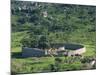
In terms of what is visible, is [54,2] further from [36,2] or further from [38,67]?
[38,67]

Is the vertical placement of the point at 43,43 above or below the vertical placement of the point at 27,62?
Answer: above

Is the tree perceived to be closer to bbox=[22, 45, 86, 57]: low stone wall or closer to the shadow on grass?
bbox=[22, 45, 86, 57]: low stone wall

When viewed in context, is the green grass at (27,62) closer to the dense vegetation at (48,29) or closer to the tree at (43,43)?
the dense vegetation at (48,29)

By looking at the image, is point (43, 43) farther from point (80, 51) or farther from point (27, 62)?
point (80, 51)

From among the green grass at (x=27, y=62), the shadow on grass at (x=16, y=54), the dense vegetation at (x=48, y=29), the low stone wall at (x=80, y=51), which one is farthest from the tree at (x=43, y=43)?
the low stone wall at (x=80, y=51)

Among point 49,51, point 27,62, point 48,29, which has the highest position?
point 48,29

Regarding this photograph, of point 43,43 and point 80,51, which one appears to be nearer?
point 43,43

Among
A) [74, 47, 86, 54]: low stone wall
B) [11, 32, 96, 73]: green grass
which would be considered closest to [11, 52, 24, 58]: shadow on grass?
[11, 32, 96, 73]: green grass

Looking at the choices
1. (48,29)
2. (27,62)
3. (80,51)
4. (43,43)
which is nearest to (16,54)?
(27,62)
